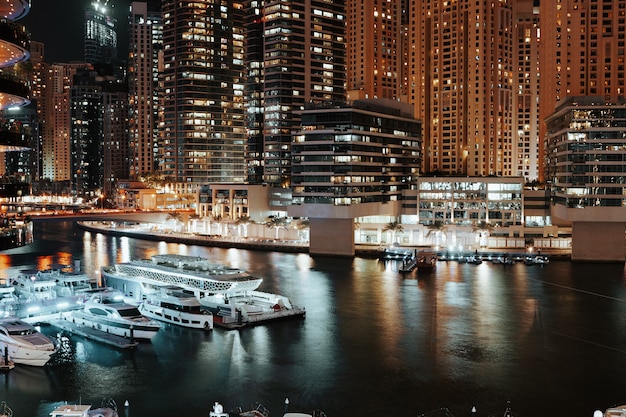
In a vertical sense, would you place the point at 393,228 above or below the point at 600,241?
above

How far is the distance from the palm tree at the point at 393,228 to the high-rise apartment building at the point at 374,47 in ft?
174

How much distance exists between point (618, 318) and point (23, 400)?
35626 millimetres

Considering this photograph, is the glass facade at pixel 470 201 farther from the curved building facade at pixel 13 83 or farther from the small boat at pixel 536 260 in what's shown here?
the curved building facade at pixel 13 83

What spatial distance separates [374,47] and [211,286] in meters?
94.1

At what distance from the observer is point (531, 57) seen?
139 m

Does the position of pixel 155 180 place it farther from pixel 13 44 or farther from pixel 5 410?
pixel 13 44

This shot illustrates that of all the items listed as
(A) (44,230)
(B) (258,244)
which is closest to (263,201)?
(B) (258,244)

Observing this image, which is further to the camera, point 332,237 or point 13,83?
point 332,237

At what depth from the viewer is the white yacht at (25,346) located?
31.6 meters

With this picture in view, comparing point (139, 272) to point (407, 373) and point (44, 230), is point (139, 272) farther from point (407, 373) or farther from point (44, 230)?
point (44, 230)

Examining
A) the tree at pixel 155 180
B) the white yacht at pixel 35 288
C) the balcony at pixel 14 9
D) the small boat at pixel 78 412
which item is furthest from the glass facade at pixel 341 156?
the tree at pixel 155 180

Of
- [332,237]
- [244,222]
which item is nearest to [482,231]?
[332,237]

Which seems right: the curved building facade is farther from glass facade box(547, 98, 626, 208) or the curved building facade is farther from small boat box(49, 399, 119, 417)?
glass facade box(547, 98, 626, 208)

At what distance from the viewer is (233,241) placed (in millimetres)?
87688
